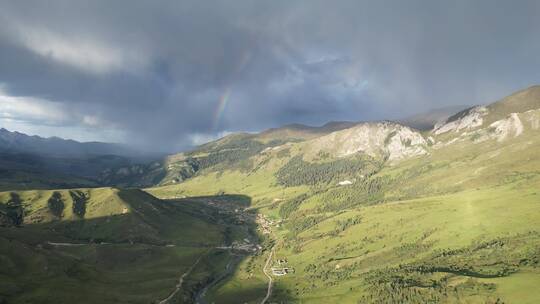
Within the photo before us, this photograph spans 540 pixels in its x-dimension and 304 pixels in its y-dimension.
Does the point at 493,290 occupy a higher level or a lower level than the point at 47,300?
lower

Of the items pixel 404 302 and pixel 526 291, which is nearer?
pixel 526 291

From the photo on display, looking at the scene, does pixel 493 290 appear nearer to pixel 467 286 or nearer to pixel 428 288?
pixel 467 286

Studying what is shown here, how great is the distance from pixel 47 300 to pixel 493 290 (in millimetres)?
208785

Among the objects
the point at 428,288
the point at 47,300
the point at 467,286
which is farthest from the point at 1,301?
the point at 467,286

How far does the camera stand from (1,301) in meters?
188

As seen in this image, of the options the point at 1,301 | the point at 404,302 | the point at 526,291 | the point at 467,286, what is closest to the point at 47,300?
the point at 1,301

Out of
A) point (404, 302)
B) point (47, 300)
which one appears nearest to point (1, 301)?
point (47, 300)

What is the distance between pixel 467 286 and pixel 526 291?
23.8m

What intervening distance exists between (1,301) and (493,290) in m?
223

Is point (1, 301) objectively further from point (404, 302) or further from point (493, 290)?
point (493, 290)

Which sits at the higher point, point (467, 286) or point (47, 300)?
point (47, 300)

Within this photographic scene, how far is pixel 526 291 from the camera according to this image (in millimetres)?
182375

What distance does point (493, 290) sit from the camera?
188250 mm

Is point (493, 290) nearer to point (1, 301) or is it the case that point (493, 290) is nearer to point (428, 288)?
point (428, 288)
